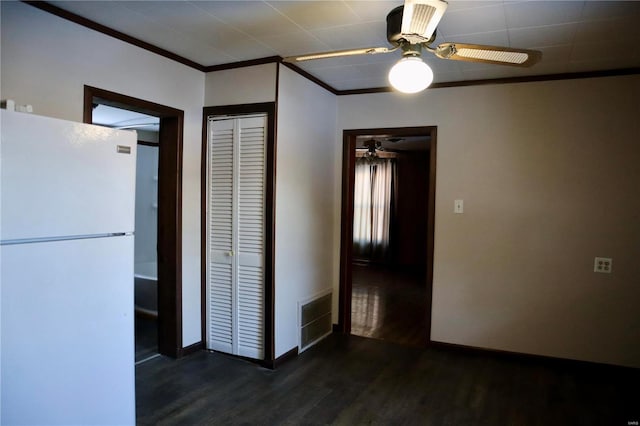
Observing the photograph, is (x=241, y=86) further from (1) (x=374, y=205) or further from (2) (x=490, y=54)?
(1) (x=374, y=205)

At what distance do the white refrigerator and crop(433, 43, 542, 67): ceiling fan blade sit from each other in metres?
1.56

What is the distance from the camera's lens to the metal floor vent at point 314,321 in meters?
3.52

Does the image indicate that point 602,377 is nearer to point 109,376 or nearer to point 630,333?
point 630,333

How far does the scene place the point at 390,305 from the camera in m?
5.13

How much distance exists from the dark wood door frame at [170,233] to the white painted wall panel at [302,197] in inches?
30.9

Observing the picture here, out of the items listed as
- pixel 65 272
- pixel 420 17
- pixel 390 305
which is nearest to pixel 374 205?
pixel 390 305

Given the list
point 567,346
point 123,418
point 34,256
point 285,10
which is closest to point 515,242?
point 567,346

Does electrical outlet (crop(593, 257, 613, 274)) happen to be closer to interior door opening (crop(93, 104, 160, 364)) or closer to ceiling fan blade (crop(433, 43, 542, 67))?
ceiling fan blade (crop(433, 43, 542, 67))

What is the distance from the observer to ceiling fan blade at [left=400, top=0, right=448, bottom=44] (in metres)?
1.57

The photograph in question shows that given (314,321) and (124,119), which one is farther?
(124,119)

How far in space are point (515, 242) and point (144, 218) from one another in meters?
4.05

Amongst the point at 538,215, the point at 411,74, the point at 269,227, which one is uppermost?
the point at 411,74

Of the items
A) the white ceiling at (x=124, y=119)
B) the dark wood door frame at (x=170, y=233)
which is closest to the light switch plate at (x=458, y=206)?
the dark wood door frame at (x=170, y=233)

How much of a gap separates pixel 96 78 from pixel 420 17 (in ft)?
6.59
